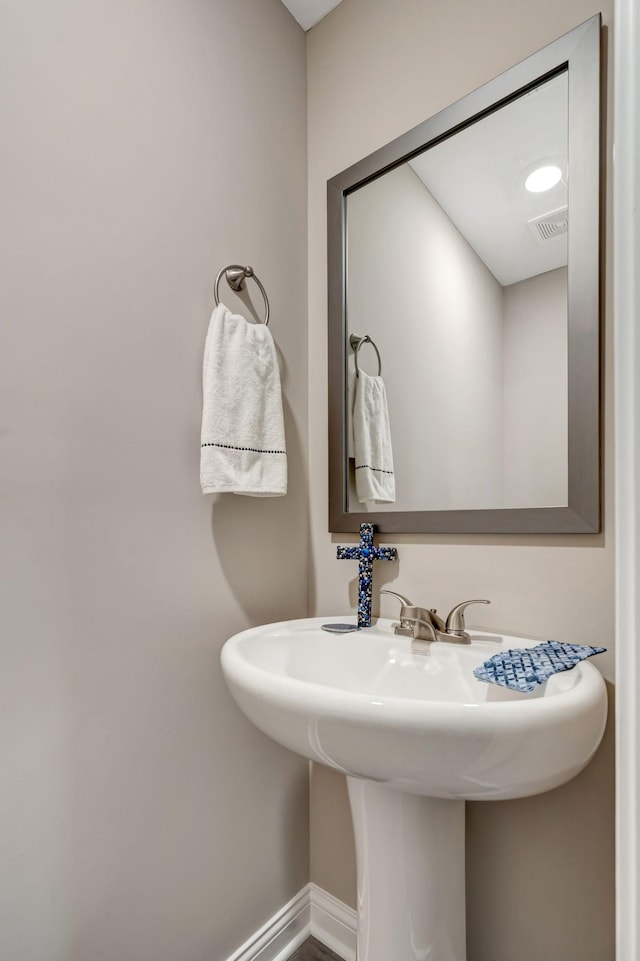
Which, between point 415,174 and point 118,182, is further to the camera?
point 415,174

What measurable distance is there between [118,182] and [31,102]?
0.55 ft

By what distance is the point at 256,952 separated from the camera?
1.13 m

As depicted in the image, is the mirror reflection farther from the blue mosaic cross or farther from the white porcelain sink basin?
the white porcelain sink basin

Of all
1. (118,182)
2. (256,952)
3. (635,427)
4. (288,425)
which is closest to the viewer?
(635,427)

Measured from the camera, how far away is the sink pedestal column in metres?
0.84

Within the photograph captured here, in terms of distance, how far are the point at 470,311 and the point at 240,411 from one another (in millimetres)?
557

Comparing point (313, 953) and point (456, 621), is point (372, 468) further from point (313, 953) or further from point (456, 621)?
point (313, 953)

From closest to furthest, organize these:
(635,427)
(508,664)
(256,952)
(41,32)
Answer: (635,427) < (508,664) < (41,32) < (256,952)

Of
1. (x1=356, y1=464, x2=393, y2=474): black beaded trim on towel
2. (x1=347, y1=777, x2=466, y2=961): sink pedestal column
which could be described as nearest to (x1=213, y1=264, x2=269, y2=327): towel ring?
(x1=356, y1=464, x2=393, y2=474): black beaded trim on towel

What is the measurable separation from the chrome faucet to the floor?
85 centimetres

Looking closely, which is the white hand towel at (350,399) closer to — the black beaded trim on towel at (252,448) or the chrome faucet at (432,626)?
the black beaded trim on towel at (252,448)

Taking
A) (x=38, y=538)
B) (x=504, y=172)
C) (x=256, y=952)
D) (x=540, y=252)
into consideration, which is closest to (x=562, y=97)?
(x=504, y=172)

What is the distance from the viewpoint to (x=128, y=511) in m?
0.95

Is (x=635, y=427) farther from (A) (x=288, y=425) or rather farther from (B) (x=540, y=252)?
(A) (x=288, y=425)
